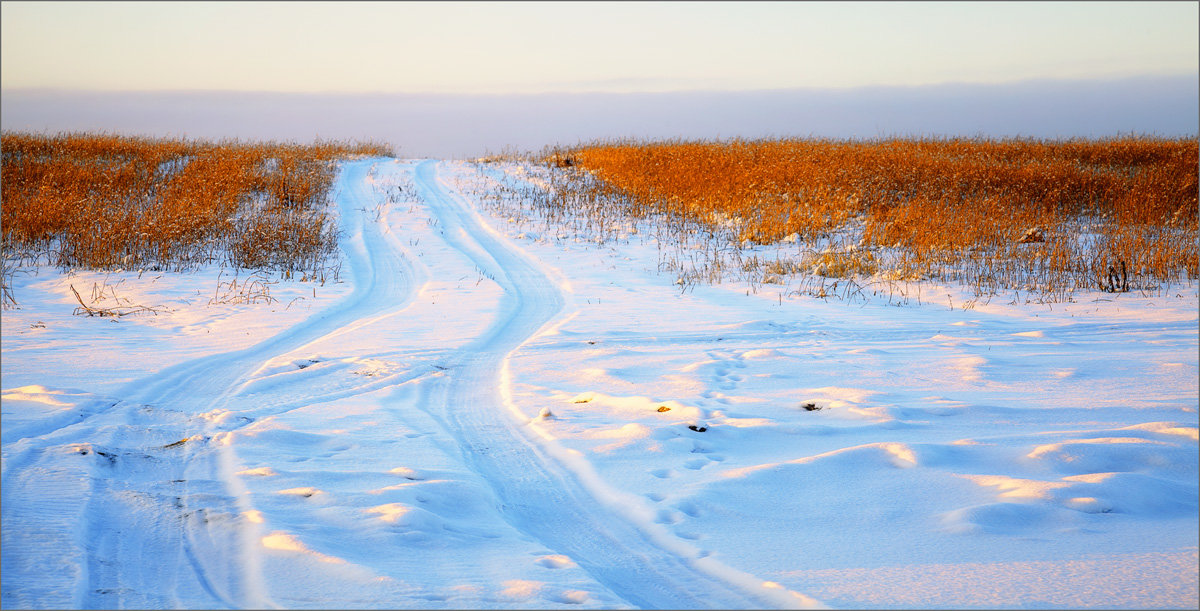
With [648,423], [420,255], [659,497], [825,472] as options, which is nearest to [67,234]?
[420,255]

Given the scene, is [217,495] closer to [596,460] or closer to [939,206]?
[596,460]

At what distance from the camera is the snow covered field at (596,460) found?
7.07 ft

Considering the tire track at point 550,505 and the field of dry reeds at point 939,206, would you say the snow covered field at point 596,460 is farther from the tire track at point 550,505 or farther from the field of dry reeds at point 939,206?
the field of dry reeds at point 939,206

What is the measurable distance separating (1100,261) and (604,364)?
6.94 meters

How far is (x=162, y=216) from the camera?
8.91 m

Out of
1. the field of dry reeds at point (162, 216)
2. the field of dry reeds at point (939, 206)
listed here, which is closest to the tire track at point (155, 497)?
the field of dry reeds at point (162, 216)

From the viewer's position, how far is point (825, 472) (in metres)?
2.99

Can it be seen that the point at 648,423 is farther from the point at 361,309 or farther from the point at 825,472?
the point at 361,309

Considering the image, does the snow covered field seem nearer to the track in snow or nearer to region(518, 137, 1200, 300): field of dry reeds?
the track in snow

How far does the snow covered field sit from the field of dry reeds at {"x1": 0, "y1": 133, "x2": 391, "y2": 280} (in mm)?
2099

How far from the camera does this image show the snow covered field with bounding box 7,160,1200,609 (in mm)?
2156

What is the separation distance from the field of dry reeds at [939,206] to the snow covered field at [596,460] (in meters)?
2.03

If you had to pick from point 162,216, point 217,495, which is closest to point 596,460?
point 217,495

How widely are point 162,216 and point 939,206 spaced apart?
1189 cm
